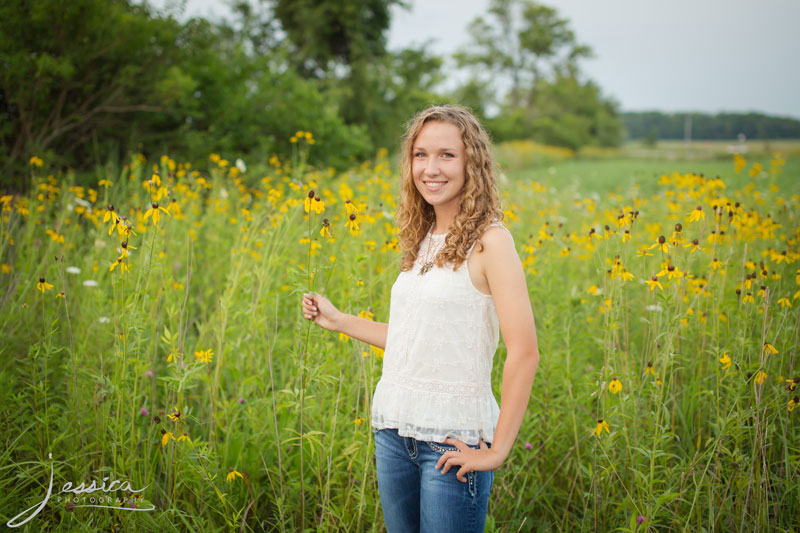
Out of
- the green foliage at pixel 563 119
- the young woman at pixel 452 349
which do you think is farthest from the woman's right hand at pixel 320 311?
the green foliage at pixel 563 119

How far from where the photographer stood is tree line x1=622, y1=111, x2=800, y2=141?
27281mm

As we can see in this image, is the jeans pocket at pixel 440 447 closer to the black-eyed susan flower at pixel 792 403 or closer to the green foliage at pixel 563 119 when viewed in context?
the black-eyed susan flower at pixel 792 403

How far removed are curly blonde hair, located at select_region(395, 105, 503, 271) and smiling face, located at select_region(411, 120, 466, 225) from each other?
20 mm

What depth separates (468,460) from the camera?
4.28 feet

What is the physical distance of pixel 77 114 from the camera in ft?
20.2

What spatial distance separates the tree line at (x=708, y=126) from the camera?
27.3 meters

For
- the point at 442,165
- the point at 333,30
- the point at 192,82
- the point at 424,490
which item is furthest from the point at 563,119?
the point at 424,490

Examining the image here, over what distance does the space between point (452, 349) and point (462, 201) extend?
448mm

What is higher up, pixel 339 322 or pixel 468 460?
pixel 339 322

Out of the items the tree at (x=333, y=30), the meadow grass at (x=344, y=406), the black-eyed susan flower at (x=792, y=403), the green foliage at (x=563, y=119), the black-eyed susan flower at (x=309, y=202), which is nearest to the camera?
the black-eyed susan flower at (x=309, y=202)

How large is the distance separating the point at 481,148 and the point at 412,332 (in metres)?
0.61

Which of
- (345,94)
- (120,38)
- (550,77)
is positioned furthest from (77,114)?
(550,77)

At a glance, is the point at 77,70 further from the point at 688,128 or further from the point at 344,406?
the point at 688,128

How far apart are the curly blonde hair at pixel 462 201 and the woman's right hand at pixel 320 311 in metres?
0.30
